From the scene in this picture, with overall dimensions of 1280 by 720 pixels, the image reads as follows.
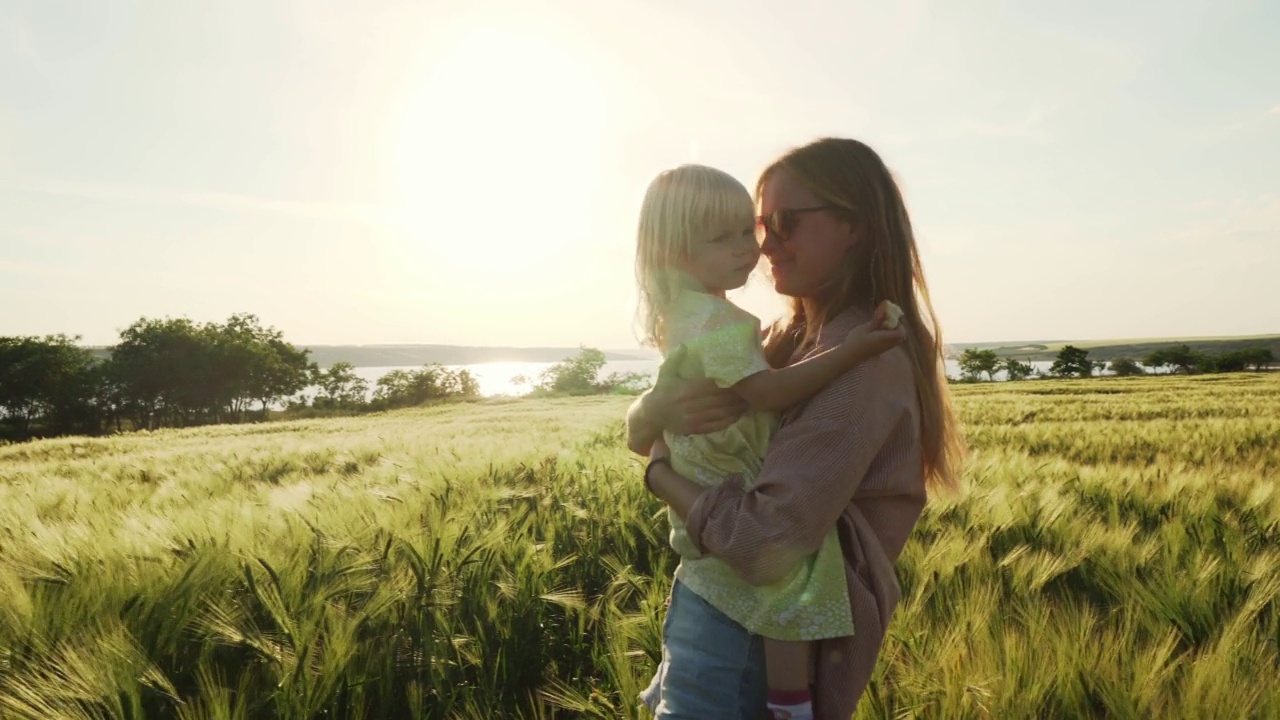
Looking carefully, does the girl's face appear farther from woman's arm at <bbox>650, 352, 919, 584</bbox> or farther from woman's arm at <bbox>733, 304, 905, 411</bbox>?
woman's arm at <bbox>650, 352, 919, 584</bbox>

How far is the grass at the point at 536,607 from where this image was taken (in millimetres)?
1667

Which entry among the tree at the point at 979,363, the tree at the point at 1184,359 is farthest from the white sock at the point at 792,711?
the tree at the point at 979,363

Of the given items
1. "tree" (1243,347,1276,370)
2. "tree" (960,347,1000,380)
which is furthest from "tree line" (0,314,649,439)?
"tree" (1243,347,1276,370)

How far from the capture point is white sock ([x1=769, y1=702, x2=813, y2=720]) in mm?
1312

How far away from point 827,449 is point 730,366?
0.33 m

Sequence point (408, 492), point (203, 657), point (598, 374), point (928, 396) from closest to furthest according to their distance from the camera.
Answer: point (928, 396) → point (203, 657) → point (408, 492) → point (598, 374)

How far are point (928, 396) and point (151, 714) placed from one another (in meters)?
2.11

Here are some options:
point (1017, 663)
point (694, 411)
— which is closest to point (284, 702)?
point (694, 411)

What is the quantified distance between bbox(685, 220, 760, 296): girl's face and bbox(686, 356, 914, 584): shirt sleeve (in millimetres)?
567

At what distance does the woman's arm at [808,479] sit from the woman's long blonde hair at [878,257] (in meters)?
0.20

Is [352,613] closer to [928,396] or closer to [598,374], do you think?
[928,396]

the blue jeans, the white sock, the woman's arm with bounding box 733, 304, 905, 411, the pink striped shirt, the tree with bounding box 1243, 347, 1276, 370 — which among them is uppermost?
the woman's arm with bounding box 733, 304, 905, 411

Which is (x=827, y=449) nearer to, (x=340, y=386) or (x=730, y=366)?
(x=730, y=366)

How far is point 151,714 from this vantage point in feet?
5.79
